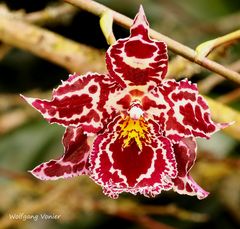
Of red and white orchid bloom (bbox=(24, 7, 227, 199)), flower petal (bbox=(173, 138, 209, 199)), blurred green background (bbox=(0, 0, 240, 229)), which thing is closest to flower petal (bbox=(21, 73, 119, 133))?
red and white orchid bloom (bbox=(24, 7, 227, 199))

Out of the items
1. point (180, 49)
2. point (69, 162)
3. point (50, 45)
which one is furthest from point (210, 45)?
point (50, 45)

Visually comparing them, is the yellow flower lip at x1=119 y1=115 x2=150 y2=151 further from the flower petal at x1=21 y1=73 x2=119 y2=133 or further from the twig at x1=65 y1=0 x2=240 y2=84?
the twig at x1=65 y1=0 x2=240 y2=84

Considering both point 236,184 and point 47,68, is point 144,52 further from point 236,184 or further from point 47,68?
point 47,68

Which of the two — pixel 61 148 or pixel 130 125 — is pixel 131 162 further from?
pixel 61 148

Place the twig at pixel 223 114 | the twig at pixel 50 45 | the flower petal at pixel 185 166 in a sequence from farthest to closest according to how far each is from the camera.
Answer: the twig at pixel 50 45 → the twig at pixel 223 114 → the flower petal at pixel 185 166

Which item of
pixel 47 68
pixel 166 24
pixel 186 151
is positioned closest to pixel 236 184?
pixel 166 24

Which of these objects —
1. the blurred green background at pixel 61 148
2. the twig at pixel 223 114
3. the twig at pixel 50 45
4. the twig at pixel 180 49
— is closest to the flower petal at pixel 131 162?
the twig at pixel 180 49

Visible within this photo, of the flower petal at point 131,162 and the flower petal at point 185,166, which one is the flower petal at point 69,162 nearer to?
the flower petal at point 131,162
